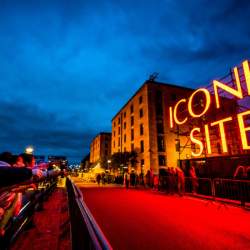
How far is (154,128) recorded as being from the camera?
30812 mm

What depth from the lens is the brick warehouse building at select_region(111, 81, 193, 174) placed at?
29891 mm

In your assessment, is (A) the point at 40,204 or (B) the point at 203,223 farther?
(A) the point at 40,204

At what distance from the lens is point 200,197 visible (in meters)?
13.0

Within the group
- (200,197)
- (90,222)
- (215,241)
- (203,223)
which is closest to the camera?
(90,222)

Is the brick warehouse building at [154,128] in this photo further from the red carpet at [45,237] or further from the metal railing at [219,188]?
the red carpet at [45,237]

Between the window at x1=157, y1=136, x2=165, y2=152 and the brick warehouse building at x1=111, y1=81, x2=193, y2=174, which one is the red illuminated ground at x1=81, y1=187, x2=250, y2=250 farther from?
the window at x1=157, y1=136, x2=165, y2=152

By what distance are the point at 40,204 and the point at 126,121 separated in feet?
104

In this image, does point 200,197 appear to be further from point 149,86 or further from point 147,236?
point 149,86

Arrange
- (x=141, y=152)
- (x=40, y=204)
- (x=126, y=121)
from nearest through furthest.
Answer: (x=40, y=204), (x=141, y=152), (x=126, y=121)

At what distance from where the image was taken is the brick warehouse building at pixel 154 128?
1177 inches

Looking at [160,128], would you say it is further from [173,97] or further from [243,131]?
[243,131]

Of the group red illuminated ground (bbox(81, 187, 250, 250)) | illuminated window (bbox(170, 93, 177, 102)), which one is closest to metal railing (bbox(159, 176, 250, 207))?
red illuminated ground (bbox(81, 187, 250, 250))

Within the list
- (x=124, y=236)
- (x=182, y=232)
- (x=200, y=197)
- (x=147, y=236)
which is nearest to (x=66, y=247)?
(x=124, y=236)

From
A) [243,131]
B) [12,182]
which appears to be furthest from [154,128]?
[12,182]
